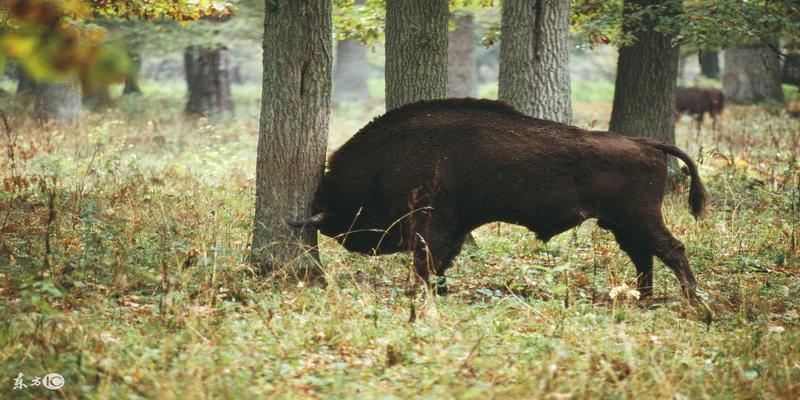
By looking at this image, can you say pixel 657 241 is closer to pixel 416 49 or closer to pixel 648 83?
pixel 416 49

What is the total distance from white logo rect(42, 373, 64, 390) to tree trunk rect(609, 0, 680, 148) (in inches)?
356

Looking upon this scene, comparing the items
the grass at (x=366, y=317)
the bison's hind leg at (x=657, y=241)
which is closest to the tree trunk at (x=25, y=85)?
the grass at (x=366, y=317)

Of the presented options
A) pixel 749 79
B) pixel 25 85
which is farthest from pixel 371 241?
pixel 749 79

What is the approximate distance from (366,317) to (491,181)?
6.31 feet

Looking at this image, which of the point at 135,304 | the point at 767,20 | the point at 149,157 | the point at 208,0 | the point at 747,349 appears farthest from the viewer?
the point at 149,157

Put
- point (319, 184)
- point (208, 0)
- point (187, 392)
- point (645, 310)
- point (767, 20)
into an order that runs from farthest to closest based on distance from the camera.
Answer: point (767, 20) < point (208, 0) < point (319, 184) < point (645, 310) < point (187, 392)

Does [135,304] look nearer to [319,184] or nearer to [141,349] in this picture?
[141,349]

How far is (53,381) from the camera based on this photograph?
12.7 ft

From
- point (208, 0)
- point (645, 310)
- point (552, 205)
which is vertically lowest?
point (645, 310)

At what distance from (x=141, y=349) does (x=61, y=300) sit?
1.27 m

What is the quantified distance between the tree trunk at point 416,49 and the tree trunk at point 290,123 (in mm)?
1428

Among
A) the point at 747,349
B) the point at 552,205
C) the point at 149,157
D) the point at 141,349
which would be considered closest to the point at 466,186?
the point at 552,205

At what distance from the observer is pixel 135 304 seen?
5434 mm

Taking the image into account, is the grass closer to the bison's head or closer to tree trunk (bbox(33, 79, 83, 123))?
the bison's head
